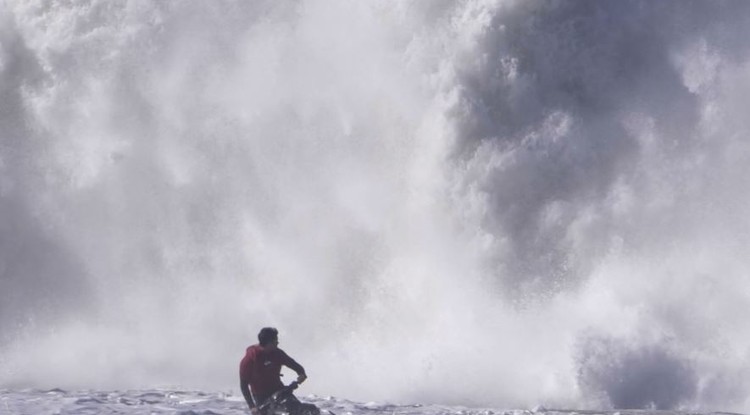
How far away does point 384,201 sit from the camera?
90.1 feet

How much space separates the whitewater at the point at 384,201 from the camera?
22.4 meters

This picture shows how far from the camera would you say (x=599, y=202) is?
24.5 meters

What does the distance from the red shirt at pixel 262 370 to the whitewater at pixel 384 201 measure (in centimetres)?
552

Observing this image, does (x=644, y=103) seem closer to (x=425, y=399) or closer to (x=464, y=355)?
(x=464, y=355)

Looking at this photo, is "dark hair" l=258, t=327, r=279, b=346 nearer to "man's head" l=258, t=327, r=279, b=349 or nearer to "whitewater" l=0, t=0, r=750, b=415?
"man's head" l=258, t=327, r=279, b=349

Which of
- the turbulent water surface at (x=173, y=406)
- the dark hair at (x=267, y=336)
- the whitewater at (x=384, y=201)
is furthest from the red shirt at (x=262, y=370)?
the whitewater at (x=384, y=201)

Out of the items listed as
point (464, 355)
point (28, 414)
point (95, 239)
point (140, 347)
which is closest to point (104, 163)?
point (95, 239)

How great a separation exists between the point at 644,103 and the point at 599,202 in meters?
2.77

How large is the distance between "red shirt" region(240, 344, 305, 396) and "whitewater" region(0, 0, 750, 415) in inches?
217

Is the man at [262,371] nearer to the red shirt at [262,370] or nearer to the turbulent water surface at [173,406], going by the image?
the red shirt at [262,370]

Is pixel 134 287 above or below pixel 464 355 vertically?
above

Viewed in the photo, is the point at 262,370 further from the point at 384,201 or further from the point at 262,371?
the point at 384,201

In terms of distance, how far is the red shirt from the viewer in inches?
471

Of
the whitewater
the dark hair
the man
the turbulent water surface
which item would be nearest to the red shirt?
the man
